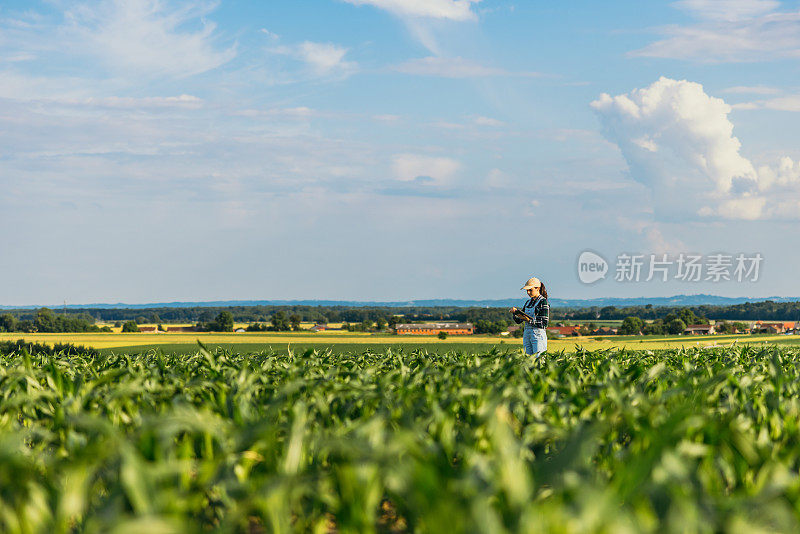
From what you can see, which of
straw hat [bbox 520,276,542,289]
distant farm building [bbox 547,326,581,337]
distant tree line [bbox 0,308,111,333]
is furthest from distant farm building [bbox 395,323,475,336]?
straw hat [bbox 520,276,542,289]

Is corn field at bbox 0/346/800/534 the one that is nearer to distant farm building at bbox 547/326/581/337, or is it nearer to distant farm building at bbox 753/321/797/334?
distant farm building at bbox 547/326/581/337

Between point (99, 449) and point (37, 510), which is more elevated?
point (99, 449)

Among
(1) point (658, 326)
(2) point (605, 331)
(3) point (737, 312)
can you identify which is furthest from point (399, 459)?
(3) point (737, 312)

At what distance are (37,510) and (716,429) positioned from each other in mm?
3801

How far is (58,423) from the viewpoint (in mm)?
5414

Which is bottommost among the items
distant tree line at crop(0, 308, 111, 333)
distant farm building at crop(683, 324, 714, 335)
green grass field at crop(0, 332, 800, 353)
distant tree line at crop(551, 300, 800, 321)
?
distant tree line at crop(0, 308, 111, 333)

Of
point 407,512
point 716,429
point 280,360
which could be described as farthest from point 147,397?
point 716,429

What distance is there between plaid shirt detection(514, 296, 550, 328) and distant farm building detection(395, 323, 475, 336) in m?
87.1

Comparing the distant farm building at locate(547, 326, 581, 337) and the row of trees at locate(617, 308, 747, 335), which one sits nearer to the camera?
the distant farm building at locate(547, 326, 581, 337)

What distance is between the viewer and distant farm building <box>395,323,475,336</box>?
10588 centimetres

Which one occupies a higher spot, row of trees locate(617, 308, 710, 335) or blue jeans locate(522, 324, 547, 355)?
blue jeans locate(522, 324, 547, 355)

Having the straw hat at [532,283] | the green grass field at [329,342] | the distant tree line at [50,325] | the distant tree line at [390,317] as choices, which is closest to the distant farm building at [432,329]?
the distant tree line at [390,317]

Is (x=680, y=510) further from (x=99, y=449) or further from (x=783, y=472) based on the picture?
(x=99, y=449)

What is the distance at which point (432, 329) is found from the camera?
359 ft
